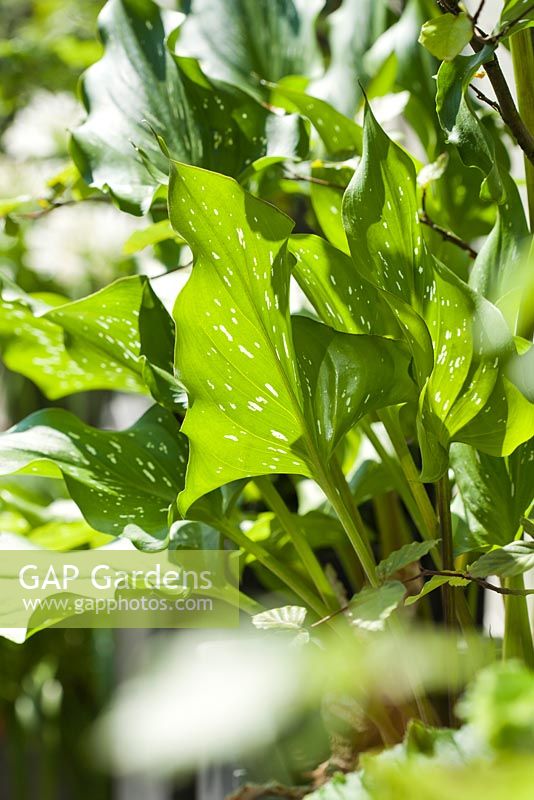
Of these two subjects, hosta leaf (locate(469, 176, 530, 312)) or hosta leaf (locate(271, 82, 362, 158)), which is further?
hosta leaf (locate(271, 82, 362, 158))

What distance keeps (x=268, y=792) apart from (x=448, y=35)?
0.49 meters

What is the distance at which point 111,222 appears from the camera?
1.65 meters

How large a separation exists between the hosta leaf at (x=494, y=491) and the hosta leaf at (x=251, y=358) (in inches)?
3.8

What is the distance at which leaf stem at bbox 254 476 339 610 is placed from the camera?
52 centimetres

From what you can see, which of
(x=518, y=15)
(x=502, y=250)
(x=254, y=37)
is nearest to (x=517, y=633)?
(x=502, y=250)

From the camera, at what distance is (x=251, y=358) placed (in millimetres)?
383

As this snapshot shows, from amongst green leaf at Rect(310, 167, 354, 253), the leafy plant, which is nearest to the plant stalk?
the leafy plant

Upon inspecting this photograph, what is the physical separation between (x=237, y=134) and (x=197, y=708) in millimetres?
481

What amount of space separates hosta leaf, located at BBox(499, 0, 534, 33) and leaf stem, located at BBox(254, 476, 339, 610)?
294 mm

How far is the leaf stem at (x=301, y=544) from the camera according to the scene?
517 mm

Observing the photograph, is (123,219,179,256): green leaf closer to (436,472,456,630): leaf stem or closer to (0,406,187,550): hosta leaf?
(0,406,187,550): hosta leaf

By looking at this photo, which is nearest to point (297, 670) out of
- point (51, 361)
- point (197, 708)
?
point (197, 708)

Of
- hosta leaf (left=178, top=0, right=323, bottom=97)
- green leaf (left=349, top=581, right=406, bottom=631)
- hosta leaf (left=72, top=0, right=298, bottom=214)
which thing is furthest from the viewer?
hosta leaf (left=178, top=0, right=323, bottom=97)

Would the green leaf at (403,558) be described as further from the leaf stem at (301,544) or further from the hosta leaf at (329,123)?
the hosta leaf at (329,123)
